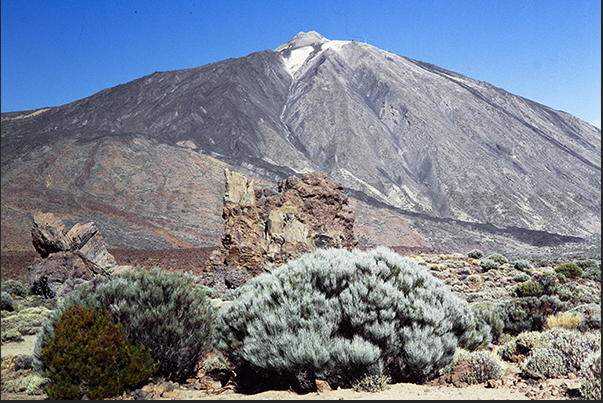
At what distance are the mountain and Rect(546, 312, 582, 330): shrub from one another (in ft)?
113

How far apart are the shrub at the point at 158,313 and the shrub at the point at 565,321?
5.73 metres

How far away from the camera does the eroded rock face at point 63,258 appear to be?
16.1m

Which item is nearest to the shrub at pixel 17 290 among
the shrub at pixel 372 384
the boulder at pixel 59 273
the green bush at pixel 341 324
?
the boulder at pixel 59 273

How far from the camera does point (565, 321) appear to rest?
746 cm

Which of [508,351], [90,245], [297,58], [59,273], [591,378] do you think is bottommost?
[508,351]

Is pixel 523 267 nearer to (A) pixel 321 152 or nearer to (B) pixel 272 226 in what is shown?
(B) pixel 272 226

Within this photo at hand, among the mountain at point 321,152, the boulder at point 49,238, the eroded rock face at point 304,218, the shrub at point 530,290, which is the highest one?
the mountain at point 321,152

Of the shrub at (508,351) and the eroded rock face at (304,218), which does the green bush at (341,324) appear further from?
the eroded rock face at (304,218)

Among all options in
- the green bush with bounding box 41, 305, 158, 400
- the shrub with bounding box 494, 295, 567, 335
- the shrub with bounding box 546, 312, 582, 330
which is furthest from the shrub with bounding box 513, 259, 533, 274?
the green bush with bounding box 41, 305, 158, 400

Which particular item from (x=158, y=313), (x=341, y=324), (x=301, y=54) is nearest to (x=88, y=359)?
(x=158, y=313)

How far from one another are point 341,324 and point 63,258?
47.4 ft

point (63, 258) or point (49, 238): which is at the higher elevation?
point (49, 238)

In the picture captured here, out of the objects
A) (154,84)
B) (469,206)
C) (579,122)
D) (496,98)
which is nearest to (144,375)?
(469,206)

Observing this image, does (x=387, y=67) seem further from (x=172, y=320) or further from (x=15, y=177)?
(x=172, y=320)
